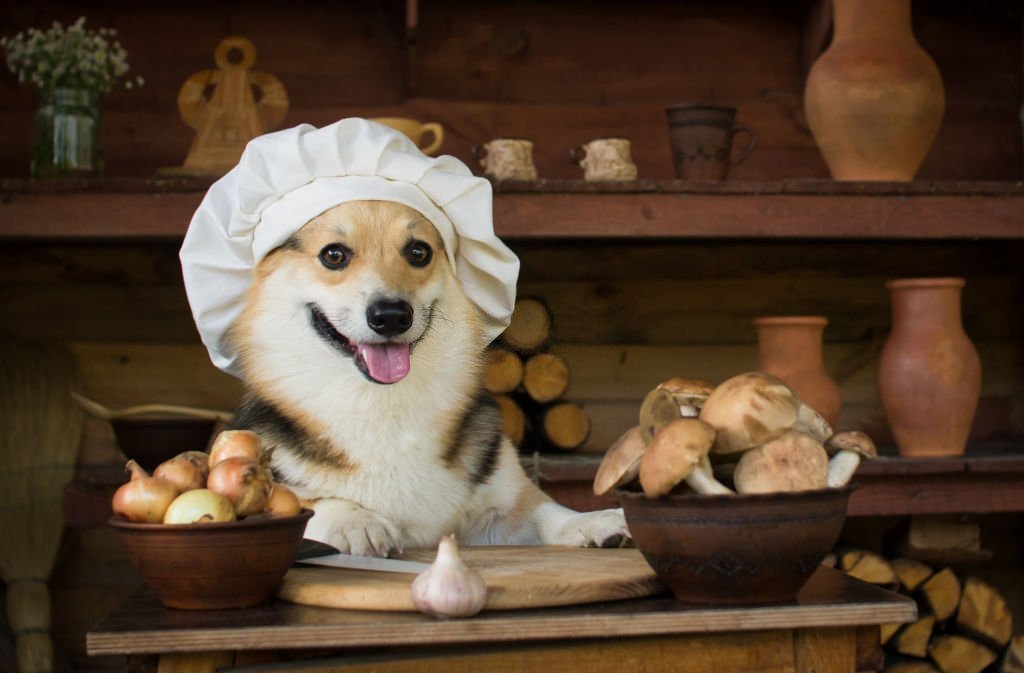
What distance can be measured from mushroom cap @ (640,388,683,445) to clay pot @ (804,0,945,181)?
4.82ft

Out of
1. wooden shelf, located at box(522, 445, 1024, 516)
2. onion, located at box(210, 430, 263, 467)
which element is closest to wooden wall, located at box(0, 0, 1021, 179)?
wooden shelf, located at box(522, 445, 1024, 516)

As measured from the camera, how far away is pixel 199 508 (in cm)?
123

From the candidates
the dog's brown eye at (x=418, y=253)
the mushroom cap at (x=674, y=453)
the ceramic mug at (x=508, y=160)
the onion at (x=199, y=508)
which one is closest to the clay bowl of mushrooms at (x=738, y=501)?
the mushroom cap at (x=674, y=453)

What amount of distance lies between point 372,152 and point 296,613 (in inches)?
26.6

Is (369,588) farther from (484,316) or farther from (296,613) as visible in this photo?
(484,316)

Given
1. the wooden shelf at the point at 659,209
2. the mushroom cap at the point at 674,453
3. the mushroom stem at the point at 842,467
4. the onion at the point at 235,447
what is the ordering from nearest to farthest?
the mushroom cap at the point at 674,453, the mushroom stem at the point at 842,467, the onion at the point at 235,447, the wooden shelf at the point at 659,209

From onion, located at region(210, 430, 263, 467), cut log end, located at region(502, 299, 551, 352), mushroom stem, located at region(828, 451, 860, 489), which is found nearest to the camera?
mushroom stem, located at region(828, 451, 860, 489)

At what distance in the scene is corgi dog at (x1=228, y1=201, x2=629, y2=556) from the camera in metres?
1.62

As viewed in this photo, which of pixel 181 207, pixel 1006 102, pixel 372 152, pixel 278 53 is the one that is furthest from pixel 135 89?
pixel 1006 102

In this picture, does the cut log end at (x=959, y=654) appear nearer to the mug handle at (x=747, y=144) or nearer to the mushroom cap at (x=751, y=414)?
the mug handle at (x=747, y=144)

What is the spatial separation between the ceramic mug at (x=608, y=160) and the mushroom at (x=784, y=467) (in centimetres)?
141

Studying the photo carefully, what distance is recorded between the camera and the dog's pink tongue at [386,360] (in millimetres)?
1608

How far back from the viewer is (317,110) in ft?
9.62

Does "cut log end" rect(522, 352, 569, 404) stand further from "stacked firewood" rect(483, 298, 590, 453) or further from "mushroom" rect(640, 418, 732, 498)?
"mushroom" rect(640, 418, 732, 498)
